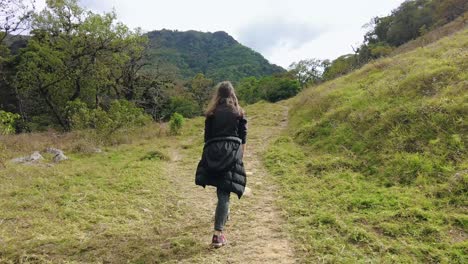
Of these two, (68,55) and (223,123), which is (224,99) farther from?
(68,55)

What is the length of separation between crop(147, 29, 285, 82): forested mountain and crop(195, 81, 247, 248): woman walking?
53.2m

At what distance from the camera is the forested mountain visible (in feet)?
217

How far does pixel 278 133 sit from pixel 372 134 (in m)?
4.89

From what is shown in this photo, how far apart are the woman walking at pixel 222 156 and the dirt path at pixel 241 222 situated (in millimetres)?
291

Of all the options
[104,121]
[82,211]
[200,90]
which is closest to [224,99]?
[82,211]

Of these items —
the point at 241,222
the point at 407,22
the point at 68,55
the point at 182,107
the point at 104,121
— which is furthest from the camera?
the point at 407,22

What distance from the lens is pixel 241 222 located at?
5.12 m

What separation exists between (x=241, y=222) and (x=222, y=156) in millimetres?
1451

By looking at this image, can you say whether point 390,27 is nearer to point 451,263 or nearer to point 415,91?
point 415,91

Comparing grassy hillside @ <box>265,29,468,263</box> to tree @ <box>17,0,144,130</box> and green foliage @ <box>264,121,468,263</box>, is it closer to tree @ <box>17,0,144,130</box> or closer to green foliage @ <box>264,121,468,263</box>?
green foliage @ <box>264,121,468,263</box>

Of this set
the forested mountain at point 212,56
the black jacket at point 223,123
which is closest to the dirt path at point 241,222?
the black jacket at point 223,123

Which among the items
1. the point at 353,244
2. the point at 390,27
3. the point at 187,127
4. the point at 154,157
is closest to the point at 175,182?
the point at 154,157

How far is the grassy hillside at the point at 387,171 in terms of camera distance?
4.17 metres

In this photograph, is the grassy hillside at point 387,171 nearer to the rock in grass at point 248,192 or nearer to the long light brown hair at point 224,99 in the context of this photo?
the rock in grass at point 248,192
